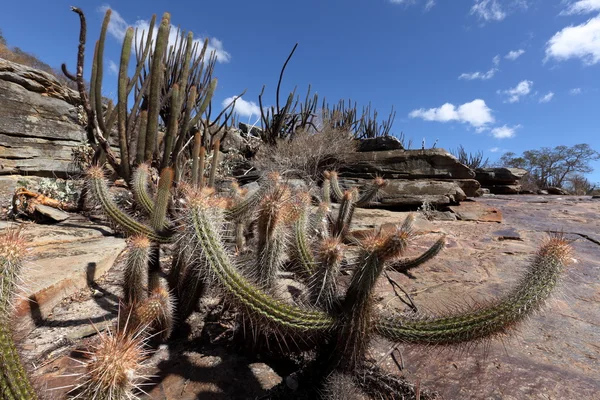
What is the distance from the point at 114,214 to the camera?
2615 millimetres

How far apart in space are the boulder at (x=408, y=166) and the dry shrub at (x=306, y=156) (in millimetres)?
391

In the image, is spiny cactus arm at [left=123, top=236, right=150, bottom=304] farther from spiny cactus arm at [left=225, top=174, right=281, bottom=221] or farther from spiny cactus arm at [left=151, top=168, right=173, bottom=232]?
spiny cactus arm at [left=225, top=174, right=281, bottom=221]

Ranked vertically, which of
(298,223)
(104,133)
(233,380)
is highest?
(104,133)

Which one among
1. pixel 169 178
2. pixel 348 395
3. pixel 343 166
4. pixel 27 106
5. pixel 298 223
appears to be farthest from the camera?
pixel 343 166

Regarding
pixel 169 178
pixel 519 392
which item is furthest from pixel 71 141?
pixel 519 392

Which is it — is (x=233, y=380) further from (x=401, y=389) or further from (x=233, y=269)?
(x=401, y=389)

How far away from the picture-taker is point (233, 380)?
155cm

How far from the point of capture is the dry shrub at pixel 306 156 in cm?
716

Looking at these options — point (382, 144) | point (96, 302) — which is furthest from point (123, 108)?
point (382, 144)

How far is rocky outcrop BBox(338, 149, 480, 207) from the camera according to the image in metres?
6.12

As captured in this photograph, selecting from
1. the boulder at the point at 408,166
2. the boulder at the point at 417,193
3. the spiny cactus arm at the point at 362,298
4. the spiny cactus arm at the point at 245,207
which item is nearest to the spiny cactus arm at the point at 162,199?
the spiny cactus arm at the point at 245,207

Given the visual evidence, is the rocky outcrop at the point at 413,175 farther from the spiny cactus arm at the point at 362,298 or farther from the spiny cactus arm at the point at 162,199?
the spiny cactus arm at the point at 362,298

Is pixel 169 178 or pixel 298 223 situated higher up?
pixel 169 178

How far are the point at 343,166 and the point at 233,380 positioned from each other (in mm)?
6140
